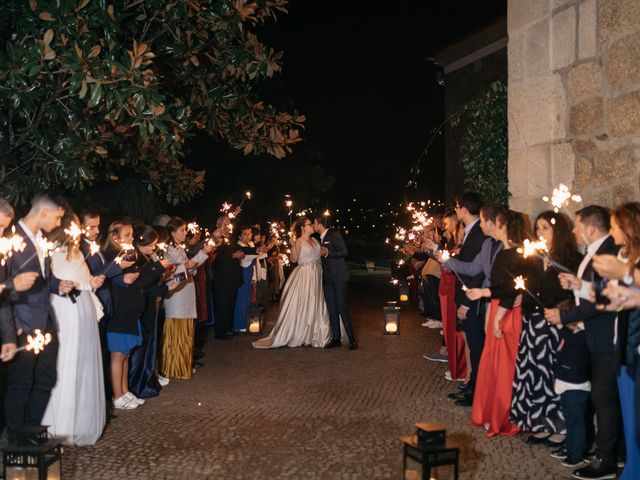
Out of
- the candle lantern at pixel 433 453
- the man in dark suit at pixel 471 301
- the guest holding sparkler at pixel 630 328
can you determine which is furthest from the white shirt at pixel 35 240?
the guest holding sparkler at pixel 630 328

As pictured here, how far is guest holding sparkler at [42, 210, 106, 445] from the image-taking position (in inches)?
233

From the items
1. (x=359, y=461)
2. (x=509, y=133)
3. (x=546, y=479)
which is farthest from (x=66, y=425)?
(x=509, y=133)

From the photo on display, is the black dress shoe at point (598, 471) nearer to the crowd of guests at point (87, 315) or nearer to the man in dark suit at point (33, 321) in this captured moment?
the crowd of guests at point (87, 315)

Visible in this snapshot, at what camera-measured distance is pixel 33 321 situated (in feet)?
18.4

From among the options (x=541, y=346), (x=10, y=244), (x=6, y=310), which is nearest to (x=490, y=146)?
(x=541, y=346)

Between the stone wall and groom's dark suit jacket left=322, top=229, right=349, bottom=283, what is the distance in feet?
13.1

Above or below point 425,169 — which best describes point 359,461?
below

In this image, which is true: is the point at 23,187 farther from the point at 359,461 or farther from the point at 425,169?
the point at 425,169

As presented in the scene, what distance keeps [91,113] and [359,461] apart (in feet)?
13.7

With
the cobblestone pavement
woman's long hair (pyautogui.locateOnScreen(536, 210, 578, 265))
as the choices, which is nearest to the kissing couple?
the cobblestone pavement

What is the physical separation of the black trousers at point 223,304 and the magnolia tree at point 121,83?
3.15m

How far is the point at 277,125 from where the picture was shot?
27.3 ft

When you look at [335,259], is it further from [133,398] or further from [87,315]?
[87,315]

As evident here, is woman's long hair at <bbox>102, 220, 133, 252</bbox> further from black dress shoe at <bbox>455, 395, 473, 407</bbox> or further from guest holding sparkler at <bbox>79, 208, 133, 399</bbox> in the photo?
black dress shoe at <bbox>455, 395, 473, 407</bbox>
